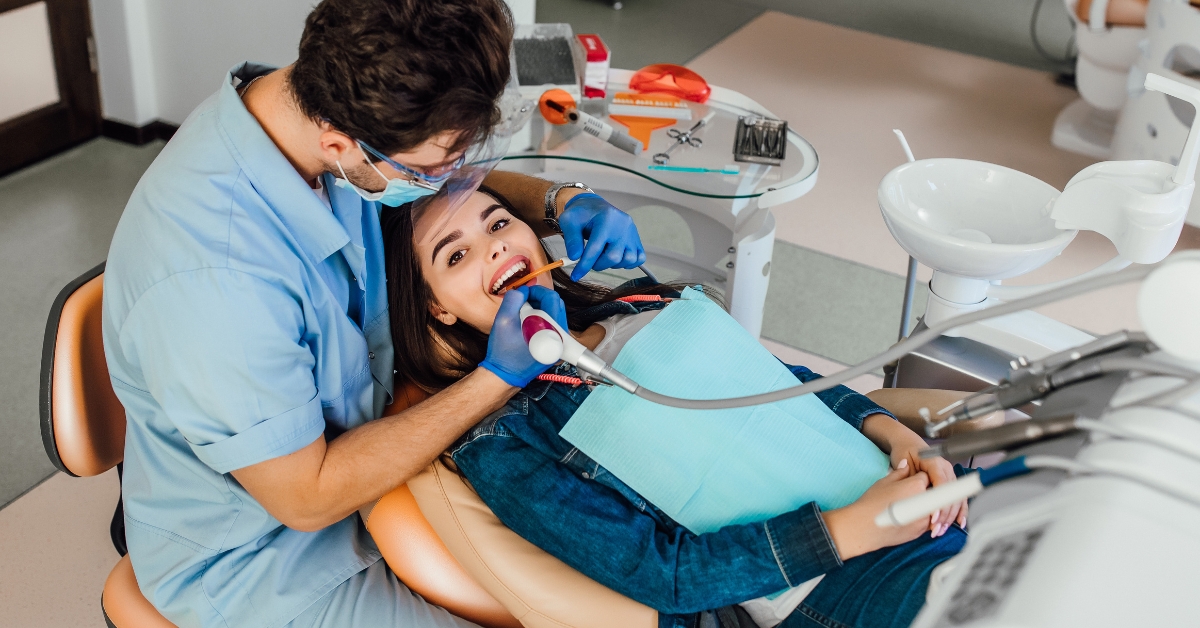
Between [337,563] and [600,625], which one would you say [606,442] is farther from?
[337,563]

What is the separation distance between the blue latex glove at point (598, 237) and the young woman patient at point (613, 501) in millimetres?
56

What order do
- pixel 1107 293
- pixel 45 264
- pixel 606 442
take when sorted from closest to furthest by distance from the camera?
1. pixel 606 442
2. pixel 45 264
3. pixel 1107 293

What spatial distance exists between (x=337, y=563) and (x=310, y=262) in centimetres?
41

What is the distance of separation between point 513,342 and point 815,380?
498 mm

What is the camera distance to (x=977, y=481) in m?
0.66

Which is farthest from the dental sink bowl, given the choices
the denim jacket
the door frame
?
the door frame

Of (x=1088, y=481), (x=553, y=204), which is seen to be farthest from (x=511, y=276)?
(x=1088, y=481)

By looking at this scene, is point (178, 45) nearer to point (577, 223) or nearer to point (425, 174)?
point (577, 223)

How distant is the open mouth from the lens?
1413mm

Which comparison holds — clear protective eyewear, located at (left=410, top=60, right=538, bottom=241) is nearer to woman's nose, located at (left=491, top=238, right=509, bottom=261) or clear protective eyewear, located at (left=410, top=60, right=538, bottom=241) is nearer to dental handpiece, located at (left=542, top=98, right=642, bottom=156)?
woman's nose, located at (left=491, top=238, right=509, bottom=261)

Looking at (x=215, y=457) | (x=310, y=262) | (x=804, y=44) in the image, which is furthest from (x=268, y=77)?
(x=804, y=44)

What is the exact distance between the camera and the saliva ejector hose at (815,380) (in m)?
0.68

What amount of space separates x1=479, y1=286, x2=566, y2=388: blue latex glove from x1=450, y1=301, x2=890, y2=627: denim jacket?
104 millimetres

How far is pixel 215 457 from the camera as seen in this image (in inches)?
42.8
